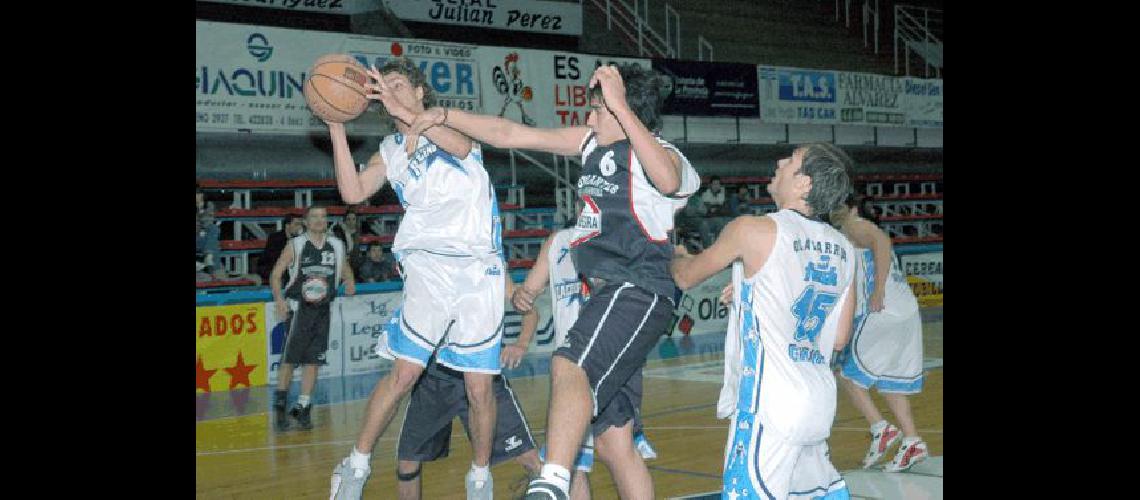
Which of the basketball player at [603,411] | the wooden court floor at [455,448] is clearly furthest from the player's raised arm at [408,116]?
the wooden court floor at [455,448]

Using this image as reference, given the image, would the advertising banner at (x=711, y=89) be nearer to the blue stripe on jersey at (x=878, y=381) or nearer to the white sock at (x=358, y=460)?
the blue stripe on jersey at (x=878, y=381)

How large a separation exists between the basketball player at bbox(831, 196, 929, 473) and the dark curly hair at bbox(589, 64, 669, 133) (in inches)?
134

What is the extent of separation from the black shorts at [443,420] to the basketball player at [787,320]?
1.78m

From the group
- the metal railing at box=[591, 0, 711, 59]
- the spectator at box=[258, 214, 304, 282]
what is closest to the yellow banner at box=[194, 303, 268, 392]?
the spectator at box=[258, 214, 304, 282]

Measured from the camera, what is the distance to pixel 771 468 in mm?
4520

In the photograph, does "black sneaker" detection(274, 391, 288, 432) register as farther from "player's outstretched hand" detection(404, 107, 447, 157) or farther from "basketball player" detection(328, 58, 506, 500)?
"player's outstretched hand" detection(404, 107, 447, 157)

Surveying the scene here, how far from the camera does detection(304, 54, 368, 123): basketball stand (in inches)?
219

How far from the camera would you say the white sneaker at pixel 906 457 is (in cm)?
788

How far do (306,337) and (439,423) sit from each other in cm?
467

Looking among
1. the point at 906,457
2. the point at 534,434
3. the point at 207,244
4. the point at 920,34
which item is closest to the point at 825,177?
the point at 906,457

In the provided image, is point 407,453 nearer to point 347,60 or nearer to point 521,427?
point 521,427

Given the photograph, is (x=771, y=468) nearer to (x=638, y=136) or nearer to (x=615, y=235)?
(x=615, y=235)
